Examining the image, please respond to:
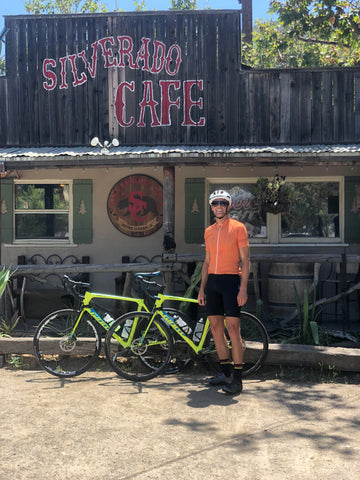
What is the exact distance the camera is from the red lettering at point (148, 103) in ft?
29.7

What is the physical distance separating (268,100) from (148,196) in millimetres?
2739

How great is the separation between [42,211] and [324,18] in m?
8.93

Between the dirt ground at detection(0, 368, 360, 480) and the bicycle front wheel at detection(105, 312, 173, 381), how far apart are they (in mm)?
160

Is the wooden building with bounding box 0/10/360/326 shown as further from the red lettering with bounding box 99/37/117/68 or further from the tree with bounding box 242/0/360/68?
the tree with bounding box 242/0/360/68

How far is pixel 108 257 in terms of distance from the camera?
30.7 ft

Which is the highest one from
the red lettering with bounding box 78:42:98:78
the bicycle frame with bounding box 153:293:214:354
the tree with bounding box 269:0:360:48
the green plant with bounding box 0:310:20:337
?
the tree with bounding box 269:0:360:48

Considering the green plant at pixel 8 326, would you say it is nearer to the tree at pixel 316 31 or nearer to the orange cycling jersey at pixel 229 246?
the orange cycling jersey at pixel 229 246

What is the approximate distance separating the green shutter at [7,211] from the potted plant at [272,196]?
457 cm

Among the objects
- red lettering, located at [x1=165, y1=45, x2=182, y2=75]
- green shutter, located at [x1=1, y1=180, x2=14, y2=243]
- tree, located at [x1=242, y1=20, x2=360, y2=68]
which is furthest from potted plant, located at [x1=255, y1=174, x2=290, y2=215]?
tree, located at [x1=242, y1=20, x2=360, y2=68]

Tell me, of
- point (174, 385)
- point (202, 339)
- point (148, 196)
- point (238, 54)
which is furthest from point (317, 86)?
point (174, 385)

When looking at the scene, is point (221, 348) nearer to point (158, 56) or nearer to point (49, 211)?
point (49, 211)

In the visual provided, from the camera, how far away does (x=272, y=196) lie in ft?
26.8

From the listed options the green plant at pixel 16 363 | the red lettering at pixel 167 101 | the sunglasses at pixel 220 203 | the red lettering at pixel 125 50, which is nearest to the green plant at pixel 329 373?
the sunglasses at pixel 220 203

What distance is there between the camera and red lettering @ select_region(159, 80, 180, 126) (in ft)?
29.6
